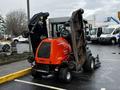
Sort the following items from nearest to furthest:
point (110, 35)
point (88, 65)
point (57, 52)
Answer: point (57, 52) → point (88, 65) → point (110, 35)

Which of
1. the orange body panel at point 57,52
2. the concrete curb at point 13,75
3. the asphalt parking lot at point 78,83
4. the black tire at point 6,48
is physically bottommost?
the asphalt parking lot at point 78,83

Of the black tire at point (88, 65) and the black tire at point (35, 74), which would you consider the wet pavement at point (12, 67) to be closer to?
the black tire at point (35, 74)

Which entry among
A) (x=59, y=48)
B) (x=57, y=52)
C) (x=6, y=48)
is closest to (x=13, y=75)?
(x=57, y=52)

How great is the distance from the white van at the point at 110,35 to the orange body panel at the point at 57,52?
21.8m

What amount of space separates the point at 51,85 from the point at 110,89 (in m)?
2.17

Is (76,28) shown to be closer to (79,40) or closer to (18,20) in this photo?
(79,40)

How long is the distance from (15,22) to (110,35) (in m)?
57.7

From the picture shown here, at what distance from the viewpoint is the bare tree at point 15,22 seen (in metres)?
85.0

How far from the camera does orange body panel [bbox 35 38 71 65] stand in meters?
11.6

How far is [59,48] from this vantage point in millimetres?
11906

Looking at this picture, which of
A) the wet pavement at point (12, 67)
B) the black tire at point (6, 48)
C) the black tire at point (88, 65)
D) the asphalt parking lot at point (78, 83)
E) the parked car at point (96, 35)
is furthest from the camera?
the parked car at point (96, 35)

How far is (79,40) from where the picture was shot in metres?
12.8

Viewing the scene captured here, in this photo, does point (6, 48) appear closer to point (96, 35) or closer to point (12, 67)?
point (12, 67)

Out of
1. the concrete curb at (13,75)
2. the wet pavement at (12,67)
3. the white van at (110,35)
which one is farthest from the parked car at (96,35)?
the concrete curb at (13,75)
